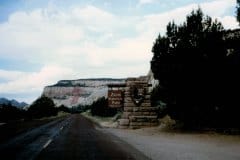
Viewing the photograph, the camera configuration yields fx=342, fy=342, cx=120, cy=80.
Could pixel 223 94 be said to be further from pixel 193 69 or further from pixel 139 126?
pixel 139 126

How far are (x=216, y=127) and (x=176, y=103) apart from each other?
3.60m

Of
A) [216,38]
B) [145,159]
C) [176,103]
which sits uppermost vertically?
[216,38]

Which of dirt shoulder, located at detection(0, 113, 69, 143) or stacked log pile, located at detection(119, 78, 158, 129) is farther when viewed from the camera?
stacked log pile, located at detection(119, 78, 158, 129)

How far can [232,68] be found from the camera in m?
24.5

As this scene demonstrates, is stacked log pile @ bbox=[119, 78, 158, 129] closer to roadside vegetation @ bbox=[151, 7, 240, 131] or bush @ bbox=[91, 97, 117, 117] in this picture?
roadside vegetation @ bbox=[151, 7, 240, 131]

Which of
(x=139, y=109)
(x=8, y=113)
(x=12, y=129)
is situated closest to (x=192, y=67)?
(x=139, y=109)

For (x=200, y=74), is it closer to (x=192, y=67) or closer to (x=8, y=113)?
(x=192, y=67)

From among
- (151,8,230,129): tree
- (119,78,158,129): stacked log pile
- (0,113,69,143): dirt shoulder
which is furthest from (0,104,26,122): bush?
(151,8,230,129): tree

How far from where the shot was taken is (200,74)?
2527 cm

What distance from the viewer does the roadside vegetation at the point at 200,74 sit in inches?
969

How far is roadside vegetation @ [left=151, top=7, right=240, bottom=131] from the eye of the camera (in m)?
24.6

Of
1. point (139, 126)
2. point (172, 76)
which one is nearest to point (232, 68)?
point (172, 76)

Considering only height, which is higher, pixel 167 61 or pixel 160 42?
pixel 160 42

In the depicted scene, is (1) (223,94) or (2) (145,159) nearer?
(2) (145,159)
